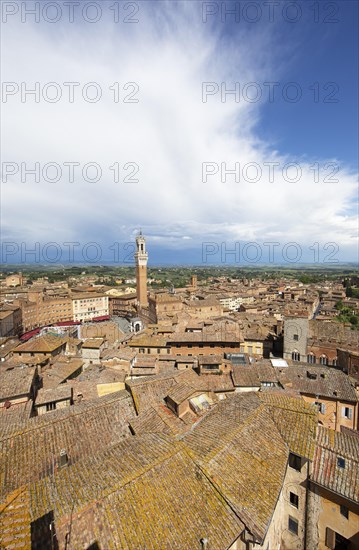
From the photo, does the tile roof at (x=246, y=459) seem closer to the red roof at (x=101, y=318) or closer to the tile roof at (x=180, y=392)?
the tile roof at (x=180, y=392)

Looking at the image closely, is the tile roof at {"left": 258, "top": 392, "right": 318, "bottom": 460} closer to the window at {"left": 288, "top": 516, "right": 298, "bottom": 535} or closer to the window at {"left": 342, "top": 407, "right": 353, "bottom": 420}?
the window at {"left": 288, "top": 516, "right": 298, "bottom": 535}

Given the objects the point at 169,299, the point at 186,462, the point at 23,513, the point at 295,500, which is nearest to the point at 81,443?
the point at 186,462

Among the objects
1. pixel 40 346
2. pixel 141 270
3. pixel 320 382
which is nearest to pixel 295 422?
pixel 320 382

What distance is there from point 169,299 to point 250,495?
51093mm

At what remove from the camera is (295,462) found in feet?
37.3

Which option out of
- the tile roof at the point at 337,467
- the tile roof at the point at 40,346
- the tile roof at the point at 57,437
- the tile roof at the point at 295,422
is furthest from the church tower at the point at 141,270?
the tile roof at the point at 337,467

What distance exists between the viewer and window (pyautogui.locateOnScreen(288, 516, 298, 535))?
1154cm

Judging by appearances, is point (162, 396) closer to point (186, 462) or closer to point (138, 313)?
point (186, 462)

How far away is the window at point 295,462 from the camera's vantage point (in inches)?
443

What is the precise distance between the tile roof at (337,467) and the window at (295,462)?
56cm

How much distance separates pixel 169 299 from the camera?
5941cm

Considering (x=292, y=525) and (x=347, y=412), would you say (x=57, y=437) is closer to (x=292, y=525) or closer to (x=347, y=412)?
(x=292, y=525)

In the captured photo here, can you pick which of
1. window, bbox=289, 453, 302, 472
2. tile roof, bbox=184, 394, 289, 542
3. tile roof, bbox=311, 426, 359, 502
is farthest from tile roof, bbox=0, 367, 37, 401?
tile roof, bbox=311, 426, 359, 502

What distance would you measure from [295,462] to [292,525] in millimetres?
3080
